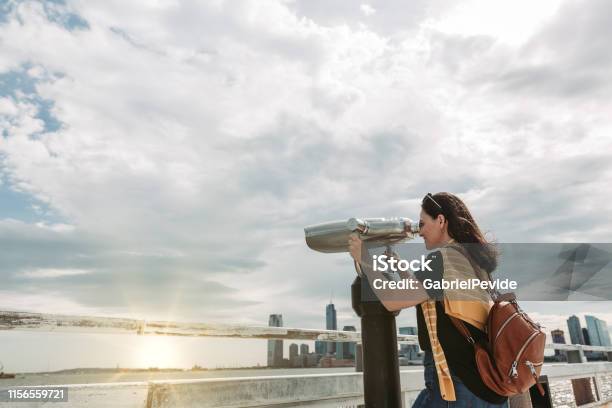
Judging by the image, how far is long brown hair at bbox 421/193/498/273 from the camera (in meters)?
1.73

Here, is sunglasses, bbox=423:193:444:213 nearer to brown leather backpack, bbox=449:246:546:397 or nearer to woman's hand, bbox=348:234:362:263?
woman's hand, bbox=348:234:362:263

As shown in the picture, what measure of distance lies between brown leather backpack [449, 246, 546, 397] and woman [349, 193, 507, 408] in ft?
0.16

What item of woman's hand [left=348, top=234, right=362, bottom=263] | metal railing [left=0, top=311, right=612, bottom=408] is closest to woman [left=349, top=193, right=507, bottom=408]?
woman's hand [left=348, top=234, right=362, bottom=263]

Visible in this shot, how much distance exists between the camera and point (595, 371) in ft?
22.5

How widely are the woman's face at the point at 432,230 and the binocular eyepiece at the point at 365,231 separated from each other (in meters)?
0.13

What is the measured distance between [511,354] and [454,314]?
0.22 m

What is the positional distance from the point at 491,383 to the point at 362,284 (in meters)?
0.69

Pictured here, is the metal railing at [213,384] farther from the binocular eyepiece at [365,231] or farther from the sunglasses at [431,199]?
the sunglasses at [431,199]

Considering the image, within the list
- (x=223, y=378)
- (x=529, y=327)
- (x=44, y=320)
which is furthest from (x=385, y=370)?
(x=44, y=320)

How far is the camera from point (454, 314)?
1553mm

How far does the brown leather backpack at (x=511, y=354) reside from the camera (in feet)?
4.75

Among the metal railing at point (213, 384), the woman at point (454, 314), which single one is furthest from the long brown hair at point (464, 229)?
the metal railing at point (213, 384)

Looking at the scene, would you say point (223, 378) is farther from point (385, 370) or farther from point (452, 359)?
point (452, 359)

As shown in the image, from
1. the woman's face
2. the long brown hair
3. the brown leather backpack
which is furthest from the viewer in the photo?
the woman's face
